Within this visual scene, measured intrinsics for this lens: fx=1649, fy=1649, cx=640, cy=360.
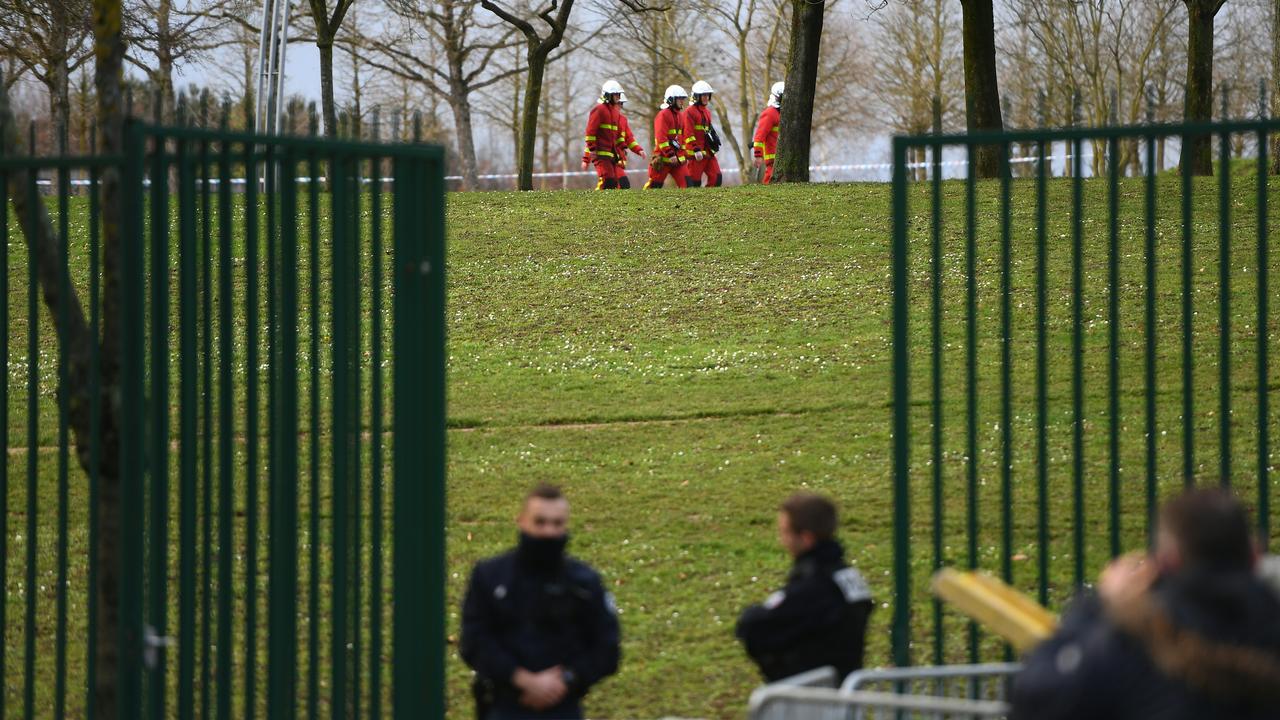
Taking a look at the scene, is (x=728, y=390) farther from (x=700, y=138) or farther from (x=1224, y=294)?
(x=700, y=138)

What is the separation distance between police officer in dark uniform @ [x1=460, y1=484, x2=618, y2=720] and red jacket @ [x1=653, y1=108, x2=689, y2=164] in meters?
19.8

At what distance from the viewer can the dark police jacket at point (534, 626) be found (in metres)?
4.97

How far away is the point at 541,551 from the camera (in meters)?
4.93

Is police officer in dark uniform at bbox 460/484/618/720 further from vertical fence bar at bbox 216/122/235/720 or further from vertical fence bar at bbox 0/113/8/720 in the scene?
vertical fence bar at bbox 0/113/8/720

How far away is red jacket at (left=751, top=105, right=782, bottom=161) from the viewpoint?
2686 centimetres

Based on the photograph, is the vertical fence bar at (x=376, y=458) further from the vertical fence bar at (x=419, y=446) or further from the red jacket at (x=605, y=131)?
the red jacket at (x=605, y=131)

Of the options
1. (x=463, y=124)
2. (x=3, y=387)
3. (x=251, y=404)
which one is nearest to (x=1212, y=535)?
(x=251, y=404)

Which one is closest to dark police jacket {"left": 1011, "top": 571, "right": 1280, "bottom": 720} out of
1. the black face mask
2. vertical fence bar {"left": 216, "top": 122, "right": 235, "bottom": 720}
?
the black face mask

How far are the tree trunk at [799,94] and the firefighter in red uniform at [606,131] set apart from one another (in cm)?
258

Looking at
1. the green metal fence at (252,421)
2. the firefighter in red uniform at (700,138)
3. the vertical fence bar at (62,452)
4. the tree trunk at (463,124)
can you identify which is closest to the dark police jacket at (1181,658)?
the green metal fence at (252,421)

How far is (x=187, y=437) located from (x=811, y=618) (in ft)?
6.40

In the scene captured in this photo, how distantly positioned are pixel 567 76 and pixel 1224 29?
78.1 ft

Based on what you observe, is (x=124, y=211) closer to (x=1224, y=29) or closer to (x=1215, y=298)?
(x=1215, y=298)

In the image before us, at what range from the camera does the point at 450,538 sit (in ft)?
31.4
